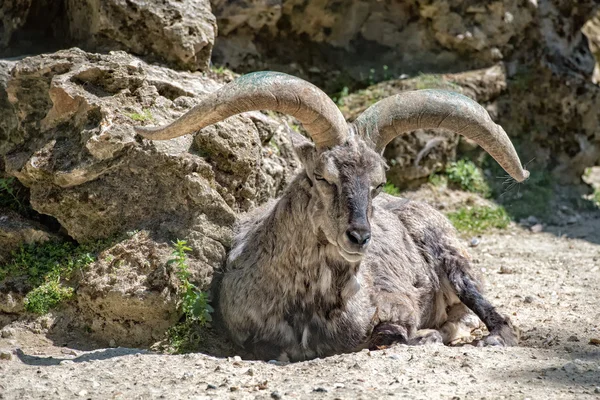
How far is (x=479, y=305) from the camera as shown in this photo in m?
7.89

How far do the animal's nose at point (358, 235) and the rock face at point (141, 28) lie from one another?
3136mm

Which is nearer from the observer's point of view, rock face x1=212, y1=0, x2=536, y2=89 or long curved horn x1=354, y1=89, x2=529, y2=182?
long curved horn x1=354, y1=89, x2=529, y2=182

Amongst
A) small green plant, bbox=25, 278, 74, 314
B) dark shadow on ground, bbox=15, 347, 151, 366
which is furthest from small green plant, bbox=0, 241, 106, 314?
dark shadow on ground, bbox=15, 347, 151, 366

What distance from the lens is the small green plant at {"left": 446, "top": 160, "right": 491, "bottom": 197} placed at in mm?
12008

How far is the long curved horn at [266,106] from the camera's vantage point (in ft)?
20.5

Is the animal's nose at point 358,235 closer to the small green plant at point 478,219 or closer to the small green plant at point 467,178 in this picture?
the small green plant at point 478,219

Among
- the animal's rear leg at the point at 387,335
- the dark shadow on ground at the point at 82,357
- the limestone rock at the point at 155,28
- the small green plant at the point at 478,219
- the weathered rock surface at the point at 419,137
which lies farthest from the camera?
the weathered rock surface at the point at 419,137

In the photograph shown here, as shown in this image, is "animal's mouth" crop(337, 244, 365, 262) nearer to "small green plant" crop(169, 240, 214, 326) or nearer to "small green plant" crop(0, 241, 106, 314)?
"small green plant" crop(169, 240, 214, 326)

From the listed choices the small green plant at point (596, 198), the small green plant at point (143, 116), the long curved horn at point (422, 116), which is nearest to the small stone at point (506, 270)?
the long curved horn at point (422, 116)

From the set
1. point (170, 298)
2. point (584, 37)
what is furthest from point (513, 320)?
point (584, 37)

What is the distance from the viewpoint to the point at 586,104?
1281 centimetres

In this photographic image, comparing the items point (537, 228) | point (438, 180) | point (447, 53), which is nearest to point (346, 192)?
point (438, 180)

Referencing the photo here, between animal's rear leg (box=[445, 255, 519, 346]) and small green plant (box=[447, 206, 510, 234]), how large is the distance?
3015 mm

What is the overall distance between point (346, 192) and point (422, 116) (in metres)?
0.94
